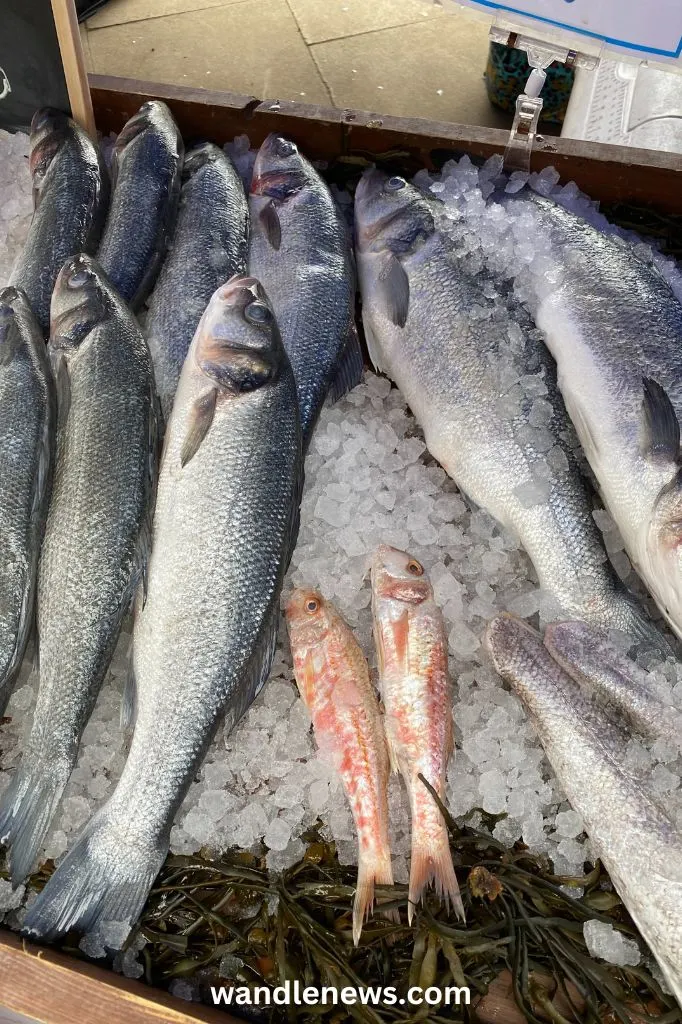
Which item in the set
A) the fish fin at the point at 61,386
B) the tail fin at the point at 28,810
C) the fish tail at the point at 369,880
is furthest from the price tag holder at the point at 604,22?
the tail fin at the point at 28,810

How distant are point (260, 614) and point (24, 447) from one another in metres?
0.72

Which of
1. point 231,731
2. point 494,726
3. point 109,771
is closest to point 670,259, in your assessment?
point 494,726

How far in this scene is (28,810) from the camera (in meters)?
1.60

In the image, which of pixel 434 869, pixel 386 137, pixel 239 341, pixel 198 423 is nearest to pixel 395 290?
pixel 239 341

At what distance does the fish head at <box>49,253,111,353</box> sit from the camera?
2000 millimetres

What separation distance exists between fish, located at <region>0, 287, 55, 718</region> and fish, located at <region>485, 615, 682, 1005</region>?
1129 millimetres

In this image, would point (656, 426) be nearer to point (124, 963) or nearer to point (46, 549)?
point (46, 549)

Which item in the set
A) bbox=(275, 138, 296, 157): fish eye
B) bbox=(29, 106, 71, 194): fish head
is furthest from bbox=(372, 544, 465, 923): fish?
bbox=(29, 106, 71, 194): fish head

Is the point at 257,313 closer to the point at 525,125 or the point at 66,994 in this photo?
the point at 525,125

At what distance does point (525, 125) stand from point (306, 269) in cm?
88

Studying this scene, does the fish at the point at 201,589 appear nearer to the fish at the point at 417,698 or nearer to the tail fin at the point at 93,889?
the tail fin at the point at 93,889

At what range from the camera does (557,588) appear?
6.35 ft

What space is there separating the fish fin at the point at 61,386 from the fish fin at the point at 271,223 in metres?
0.80

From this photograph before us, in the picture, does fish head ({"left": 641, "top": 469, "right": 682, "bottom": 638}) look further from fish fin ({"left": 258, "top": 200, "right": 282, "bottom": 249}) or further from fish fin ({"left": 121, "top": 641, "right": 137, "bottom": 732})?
fish fin ({"left": 258, "top": 200, "right": 282, "bottom": 249})
